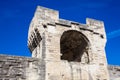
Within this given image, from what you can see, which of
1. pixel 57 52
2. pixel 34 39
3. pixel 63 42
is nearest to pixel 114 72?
pixel 63 42

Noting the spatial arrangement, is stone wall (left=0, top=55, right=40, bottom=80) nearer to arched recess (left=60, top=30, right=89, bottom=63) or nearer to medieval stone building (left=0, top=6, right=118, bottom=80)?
medieval stone building (left=0, top=6, right=118, bottom=80)

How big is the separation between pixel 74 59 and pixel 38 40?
8.56 feet

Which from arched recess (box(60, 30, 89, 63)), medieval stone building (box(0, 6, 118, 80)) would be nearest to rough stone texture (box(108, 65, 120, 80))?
medieval stone building (box(0, 6, 118, 80))

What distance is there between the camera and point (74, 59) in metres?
10.3

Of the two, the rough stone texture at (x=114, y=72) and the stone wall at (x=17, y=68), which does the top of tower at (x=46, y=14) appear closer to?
the stone wall at (x=17, y=68)

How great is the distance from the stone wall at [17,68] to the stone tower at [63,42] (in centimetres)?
30

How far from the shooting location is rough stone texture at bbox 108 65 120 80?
8.82 m

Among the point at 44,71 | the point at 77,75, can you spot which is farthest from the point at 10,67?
the point at 77,75

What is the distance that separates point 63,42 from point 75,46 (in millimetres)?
647

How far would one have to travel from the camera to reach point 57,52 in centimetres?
789

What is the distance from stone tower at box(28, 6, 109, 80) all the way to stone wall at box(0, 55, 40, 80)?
303 mm

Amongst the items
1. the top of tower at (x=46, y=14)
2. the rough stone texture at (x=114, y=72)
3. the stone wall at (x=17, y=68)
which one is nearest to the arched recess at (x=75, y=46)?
the top of tower at (x=46, y=14)

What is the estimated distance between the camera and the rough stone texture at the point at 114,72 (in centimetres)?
882

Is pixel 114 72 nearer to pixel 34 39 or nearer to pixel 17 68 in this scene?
pixel 34 39
